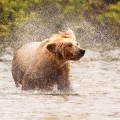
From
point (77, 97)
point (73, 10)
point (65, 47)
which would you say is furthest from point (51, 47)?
point (73, 10)

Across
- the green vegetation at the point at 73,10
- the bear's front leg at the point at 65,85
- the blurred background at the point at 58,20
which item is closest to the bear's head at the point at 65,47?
the bear's front leg at the point at 65,85

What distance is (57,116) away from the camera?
8500 millimetres

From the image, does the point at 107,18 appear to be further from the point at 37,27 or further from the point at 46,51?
the point at 46,51

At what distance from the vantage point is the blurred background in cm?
1942

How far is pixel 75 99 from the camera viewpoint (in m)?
10.3

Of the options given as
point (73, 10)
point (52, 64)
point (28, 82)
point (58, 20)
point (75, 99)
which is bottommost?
point (75, 99)

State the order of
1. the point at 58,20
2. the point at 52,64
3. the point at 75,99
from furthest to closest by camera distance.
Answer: the point at 58,20, the point at 52,64, the point at 75,99

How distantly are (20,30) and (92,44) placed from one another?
6.36ft

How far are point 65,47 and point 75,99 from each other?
0.96 meters

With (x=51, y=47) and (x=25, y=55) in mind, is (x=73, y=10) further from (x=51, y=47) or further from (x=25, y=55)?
(x=51, y=47)

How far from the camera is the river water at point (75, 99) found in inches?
340

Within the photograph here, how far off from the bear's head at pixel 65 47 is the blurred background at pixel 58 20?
781 centimetres

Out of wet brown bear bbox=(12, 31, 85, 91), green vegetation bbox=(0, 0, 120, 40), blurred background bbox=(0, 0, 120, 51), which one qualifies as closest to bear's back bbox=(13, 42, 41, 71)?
wet brown bear bbox=(12, 31, 85, 91)

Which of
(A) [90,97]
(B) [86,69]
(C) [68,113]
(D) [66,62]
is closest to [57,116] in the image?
(C) [68,113]
